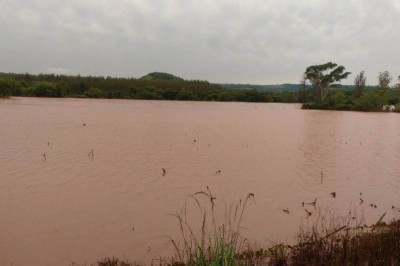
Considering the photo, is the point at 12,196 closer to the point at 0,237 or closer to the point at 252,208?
the point at 0,237

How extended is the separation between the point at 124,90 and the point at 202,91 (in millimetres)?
14391

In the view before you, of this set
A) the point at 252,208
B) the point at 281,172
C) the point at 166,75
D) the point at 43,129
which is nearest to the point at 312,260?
the point at 252,208

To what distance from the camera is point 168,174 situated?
935cm

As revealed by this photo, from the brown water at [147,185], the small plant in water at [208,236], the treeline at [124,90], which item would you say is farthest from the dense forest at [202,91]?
the small plant in water at [208,236]

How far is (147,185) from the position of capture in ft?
27.1

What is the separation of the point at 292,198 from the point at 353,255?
12.2 ft

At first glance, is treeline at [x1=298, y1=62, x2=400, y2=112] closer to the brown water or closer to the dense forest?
the dense forest

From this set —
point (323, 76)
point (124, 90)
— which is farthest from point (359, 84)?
point (124, 90)

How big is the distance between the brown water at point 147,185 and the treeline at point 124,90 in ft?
152

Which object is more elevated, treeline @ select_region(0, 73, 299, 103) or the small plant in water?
treeline @ select_region(0, 73, 299, 103)

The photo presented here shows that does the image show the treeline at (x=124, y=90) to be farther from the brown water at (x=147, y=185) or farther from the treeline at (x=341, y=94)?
the brown water at (x=147, y=185)

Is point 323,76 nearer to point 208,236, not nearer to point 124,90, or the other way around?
point 124,90

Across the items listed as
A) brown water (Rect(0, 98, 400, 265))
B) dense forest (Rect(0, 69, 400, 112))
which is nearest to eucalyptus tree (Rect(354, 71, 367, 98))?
dense forest (Rect(0, 69, 400, 112))

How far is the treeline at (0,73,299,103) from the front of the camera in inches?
2315
